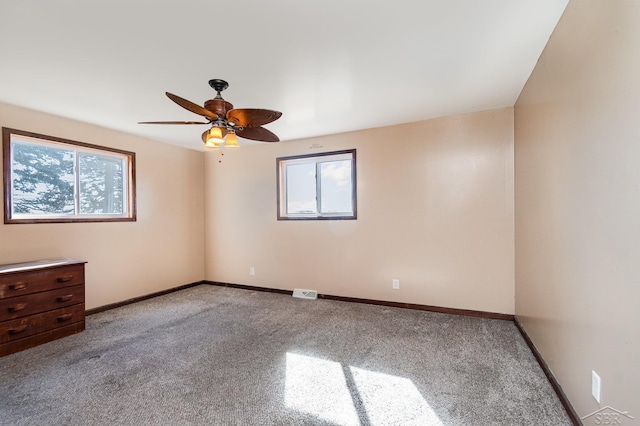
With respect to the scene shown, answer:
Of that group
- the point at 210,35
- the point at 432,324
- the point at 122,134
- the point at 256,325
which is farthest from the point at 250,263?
the point at 210,35

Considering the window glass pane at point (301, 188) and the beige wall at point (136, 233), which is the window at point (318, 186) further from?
the beige wall at point (136, 233)

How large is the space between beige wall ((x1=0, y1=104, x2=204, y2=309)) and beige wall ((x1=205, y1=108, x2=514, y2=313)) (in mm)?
845

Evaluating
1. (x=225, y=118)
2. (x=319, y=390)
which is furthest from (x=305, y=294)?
(x=225, y=118)

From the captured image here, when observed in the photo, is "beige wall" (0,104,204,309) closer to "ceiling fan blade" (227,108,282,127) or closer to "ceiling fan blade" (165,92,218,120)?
"ceiling fan blade" (165,92,218,120)

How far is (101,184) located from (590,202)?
492 centimetres

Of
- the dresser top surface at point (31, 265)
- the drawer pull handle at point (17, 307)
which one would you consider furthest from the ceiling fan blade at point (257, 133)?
the drawer pull handle at point (17, 307)

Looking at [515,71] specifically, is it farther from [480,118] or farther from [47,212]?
[47,212]

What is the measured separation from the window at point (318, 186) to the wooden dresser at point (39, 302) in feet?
8.60

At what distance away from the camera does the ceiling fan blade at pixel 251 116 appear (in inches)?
85.1

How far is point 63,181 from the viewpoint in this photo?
349cm

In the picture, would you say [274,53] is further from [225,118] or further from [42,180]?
[42,180]

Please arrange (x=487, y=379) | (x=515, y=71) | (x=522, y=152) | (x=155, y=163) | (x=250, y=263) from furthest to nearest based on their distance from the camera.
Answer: (x=250, y=263), (x=155, y=163), (x=522, y=152), (x=515, y=71), (x=487, y=379)

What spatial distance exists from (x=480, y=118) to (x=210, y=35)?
294 cm

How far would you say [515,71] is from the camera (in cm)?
242
